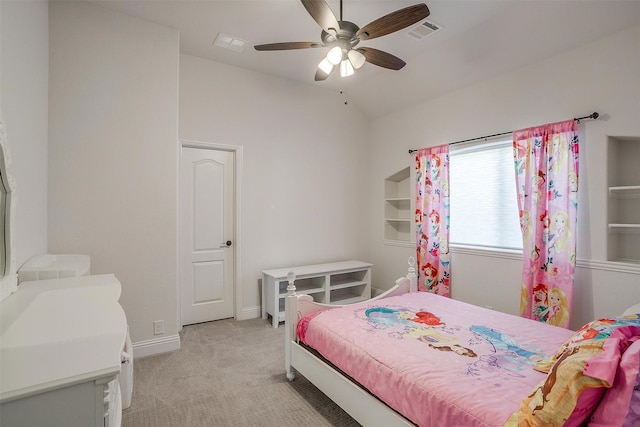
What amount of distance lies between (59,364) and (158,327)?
2.26 m

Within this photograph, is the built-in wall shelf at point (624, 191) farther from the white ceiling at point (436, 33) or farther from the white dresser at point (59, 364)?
the white dresser at point (59, 364)

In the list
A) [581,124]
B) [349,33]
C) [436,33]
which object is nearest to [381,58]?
[349,33]

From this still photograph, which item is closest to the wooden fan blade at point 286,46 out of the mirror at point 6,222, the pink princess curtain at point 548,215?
the mirror at point 6,222

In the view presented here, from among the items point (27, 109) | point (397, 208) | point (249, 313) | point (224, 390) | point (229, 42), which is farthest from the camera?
point (397, 208)

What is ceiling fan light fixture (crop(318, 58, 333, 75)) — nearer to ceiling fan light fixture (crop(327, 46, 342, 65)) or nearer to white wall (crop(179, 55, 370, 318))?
ceiling fan light fixture (crop(327, 46, 342, 65))

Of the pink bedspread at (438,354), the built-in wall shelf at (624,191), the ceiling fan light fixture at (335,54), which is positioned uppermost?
the ceiling fan light fixture at (335,54)

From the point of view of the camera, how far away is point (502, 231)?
3518mm

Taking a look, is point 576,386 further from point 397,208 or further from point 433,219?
point 397,208

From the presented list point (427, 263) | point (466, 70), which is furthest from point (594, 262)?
point (466, 70)

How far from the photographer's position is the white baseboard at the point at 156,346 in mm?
2857

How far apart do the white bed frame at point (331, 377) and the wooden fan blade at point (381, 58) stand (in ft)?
5.84

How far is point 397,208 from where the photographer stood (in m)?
4.87

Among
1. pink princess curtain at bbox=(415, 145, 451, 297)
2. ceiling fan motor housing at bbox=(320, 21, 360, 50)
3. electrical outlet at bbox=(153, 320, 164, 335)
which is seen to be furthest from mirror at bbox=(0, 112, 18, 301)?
pink princess curtain at bbox=(415, 145, 451, 297)

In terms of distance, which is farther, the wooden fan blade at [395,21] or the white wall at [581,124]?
the white wall at [581,124]
